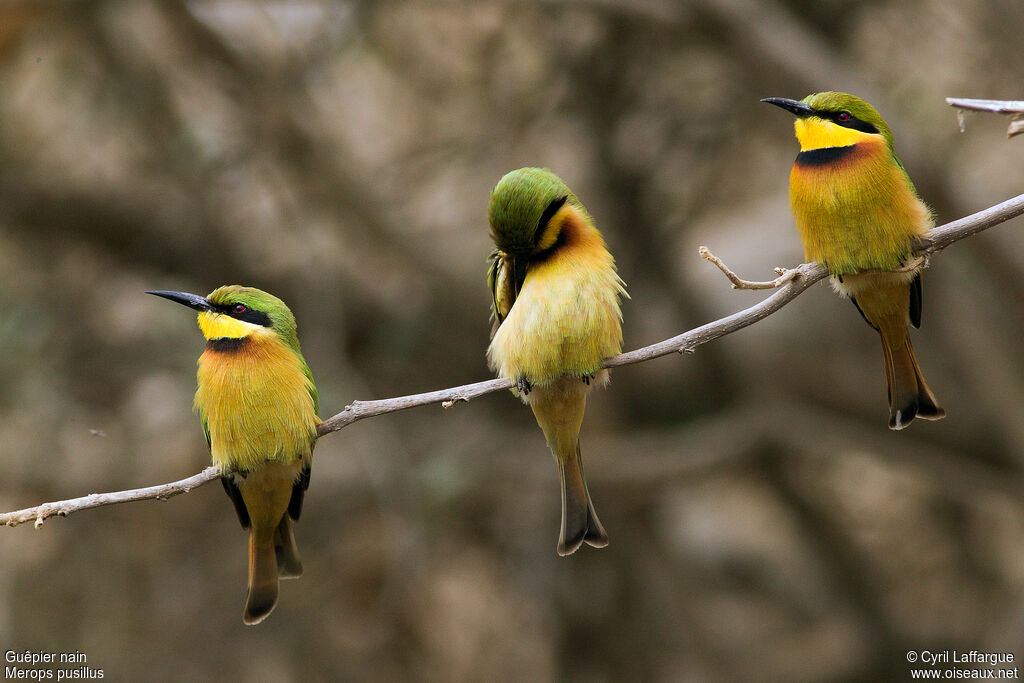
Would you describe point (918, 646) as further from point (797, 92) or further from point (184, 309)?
point (184, 309)

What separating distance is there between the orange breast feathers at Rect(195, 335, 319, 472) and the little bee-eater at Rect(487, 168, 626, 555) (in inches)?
22.2

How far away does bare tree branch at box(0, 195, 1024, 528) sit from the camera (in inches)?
77.9

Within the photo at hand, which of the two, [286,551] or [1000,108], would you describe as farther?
[286,551]

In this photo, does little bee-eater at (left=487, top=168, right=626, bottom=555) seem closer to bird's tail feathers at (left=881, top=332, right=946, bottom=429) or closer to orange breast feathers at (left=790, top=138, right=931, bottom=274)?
orange breast feathers at (left=790, top=138, right=931, bottom=274)

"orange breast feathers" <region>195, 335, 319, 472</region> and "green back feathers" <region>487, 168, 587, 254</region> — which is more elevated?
"green back feathers" <region>487, 168, 587, 254</region>

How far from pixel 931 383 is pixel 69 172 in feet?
16.7

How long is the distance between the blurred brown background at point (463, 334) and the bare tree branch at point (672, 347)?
280 cm

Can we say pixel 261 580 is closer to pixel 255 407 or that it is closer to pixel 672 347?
pixel 255 407

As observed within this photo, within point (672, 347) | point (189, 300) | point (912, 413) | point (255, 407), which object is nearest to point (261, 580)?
point (255, 407)


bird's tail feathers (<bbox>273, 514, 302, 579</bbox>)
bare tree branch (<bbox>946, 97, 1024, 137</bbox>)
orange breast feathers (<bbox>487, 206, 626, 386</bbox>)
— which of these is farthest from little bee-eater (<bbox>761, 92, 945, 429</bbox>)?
bird's tail feathers (<bbox>273, 514, 302, 579</bbox>)

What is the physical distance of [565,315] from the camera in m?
2.64

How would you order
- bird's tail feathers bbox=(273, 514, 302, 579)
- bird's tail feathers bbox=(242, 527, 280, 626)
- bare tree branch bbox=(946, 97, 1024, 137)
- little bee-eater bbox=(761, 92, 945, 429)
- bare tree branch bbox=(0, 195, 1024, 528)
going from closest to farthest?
1. bare tree branch bbox=(946, 97, 1024, 137)
2. bare tree branch bbox=(0, 195, 1024, 528)
3. little bee-eater bbox=(761, 92, 945, 429)
4. bird's tail feathers bbox=(242, 527, 280, 626)
5. bird's tail feathers bbox=(273, 514, 302, 579)

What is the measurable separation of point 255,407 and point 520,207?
0.82m

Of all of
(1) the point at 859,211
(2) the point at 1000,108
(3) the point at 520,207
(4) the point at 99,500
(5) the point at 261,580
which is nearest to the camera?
(2) the point at 1000,108
